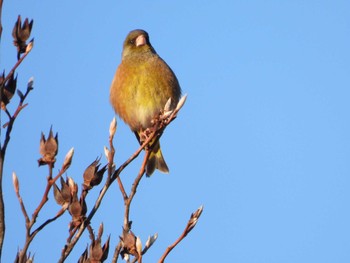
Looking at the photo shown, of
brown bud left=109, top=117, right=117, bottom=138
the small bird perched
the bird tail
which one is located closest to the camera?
brown bud left=109, top=117, right=117, bottom=138

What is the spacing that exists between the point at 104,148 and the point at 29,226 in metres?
0.65

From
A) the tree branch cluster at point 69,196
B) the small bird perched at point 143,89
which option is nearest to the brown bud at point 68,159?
the tree branch cluster at point 69,196

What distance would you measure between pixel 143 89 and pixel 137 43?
2.18 feet

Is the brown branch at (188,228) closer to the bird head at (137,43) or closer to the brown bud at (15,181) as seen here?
the brown bud at (15,181)

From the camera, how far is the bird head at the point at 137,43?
5672 mm

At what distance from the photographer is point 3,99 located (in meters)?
1.91

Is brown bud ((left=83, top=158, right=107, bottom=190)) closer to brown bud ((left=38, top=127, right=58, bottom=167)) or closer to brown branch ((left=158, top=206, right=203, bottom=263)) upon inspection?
brown bud ((left=38, top=127, right=58, bottom=167))

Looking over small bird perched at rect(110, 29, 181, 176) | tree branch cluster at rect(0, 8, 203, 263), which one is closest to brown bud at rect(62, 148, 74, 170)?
tree branch cluster at rect(0, 8, 203, 263)

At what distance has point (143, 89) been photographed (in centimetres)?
523

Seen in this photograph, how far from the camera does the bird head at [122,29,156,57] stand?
5672 millimetres

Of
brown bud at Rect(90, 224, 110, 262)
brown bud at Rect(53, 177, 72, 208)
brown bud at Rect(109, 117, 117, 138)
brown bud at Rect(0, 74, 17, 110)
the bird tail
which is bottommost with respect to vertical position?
brown bud at Rect(90, 224, 110, 262)

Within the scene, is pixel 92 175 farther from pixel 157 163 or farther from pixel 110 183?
pixel 157 163

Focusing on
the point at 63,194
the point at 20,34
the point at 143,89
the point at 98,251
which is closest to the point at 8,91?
the point at 20,34

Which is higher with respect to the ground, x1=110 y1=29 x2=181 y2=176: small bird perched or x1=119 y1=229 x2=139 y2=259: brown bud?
x1=110 y1=29 x2=181 y2=176: small bird perched
